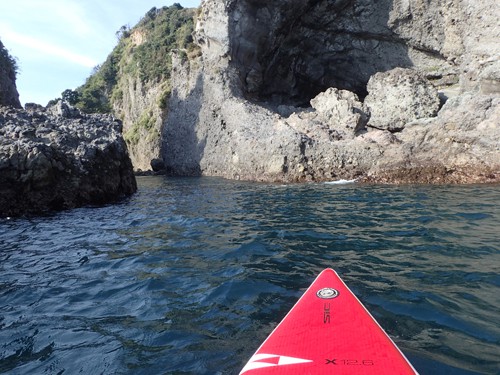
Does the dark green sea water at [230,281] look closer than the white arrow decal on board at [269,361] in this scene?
No

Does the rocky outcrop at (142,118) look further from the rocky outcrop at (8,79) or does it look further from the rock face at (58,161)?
the rock face at (58,161)

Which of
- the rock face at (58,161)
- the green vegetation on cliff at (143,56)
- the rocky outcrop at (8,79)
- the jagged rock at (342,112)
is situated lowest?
the rock face at (58,161)

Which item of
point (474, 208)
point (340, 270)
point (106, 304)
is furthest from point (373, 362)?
point (474, 208)

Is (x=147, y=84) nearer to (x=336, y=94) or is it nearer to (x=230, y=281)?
(x=336, y=94)

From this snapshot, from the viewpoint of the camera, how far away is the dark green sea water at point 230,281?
370cm

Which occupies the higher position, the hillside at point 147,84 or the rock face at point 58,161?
the hillside at point 147,84

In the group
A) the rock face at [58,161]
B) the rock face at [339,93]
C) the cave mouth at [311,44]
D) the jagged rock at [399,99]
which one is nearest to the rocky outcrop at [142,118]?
the rock face at [339,93]

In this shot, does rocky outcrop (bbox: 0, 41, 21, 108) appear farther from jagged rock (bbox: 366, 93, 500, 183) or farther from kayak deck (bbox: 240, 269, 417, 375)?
kayak deck (bbox: 240, 269, 417, 375)

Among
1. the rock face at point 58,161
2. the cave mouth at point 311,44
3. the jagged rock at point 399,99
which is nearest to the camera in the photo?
the rock face at point 58,161

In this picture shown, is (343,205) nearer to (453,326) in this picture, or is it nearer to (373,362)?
(453,326)

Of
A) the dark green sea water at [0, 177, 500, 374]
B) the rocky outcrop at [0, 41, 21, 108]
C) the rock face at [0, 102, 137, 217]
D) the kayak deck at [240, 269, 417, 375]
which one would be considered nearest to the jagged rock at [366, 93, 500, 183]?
the dark green sea water at [0, 177, 500, 374]

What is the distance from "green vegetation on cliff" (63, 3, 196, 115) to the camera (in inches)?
1405

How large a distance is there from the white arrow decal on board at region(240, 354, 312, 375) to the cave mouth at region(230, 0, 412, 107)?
2135 centimetres

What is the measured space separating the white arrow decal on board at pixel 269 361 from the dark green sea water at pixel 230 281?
0.30m
